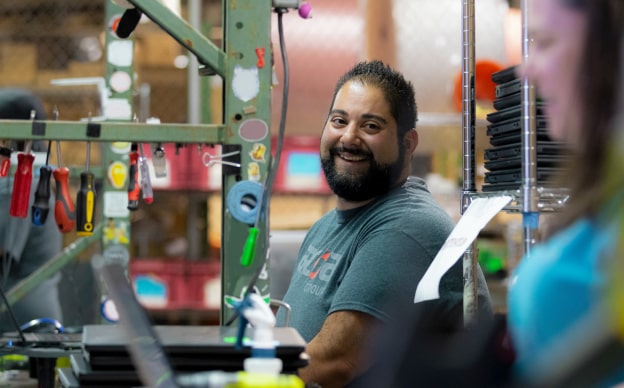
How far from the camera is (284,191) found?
6.36 meters

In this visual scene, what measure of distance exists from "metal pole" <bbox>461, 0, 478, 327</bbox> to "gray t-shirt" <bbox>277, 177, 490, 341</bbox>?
90mm

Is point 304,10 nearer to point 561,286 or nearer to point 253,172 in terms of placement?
point 253,172

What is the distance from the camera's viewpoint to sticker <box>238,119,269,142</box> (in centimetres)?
201

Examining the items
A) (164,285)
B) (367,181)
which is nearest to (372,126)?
(367,181)

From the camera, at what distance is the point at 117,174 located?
3889 mm

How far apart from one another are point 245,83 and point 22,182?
0.61 meters

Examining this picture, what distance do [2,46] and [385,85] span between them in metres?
4.97

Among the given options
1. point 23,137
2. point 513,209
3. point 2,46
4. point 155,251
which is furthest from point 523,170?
point 2,46

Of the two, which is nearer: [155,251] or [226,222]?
[226,222]

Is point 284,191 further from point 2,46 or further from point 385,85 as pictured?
point 385,85

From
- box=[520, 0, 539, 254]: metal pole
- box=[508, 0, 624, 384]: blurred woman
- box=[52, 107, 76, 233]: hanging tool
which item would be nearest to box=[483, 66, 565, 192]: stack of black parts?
box=[520, 0, 539, 254]: metal pole

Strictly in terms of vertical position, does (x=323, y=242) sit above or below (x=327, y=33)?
below

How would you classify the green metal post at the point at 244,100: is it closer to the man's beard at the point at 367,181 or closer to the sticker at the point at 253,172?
the sticker at the point at 253,172

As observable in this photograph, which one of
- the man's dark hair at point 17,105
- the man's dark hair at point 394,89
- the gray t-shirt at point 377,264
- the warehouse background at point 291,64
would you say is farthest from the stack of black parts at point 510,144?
the warehouse background at point 291,64
